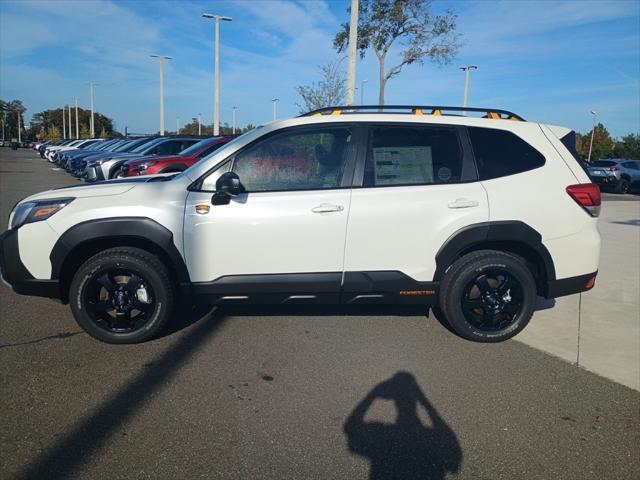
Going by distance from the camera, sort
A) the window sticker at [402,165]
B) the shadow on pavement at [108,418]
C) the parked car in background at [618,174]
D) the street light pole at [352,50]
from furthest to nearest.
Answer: the parked car in background at [618,174] → the street light pole at [352,50] → the window sticker at [402,165] → the shadow on pavement at [108,418]

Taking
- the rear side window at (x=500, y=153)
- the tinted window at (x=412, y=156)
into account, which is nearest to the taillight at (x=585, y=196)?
the rear side window at (x=500, y=153)

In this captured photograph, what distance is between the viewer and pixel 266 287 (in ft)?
13.2

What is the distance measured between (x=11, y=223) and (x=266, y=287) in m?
2.14

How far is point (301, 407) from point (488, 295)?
6.55 ft

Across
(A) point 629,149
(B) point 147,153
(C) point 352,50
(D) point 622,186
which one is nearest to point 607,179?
(D) point 622,186

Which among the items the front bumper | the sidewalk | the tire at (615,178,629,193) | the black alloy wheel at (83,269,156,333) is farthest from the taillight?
the tire at (615,178,629,193)

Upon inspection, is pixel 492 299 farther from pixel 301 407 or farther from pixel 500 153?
pixel 301 407

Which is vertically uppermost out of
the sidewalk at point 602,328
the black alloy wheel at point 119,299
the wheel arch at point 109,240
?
the wheel arch at point 109,240

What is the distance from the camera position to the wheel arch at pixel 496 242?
13.5 ft

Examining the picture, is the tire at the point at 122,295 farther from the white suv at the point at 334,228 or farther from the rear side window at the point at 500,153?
the rear side window at the point at 500,153

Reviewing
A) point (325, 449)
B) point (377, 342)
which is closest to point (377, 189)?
point (377, 342)

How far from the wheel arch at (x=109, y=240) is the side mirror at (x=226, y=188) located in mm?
469

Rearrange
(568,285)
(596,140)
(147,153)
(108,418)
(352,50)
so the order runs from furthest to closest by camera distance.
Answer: (596,140) < (147,153) < (352,50) < (568,285) < (108,418)

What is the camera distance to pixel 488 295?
4270 mm
